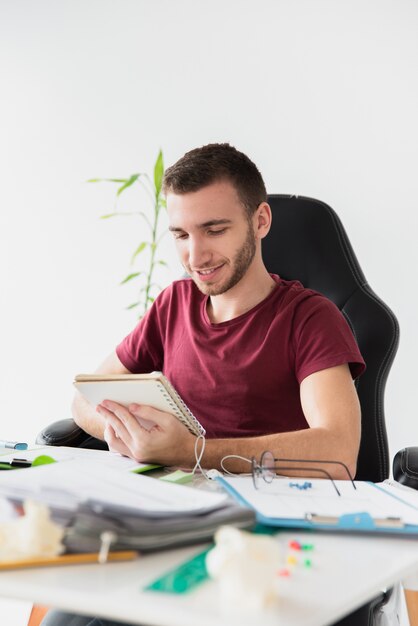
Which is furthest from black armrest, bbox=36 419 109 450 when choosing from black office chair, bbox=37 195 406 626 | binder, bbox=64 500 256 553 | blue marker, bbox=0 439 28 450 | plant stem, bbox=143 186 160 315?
plant stem, bbox=143 186 160 315

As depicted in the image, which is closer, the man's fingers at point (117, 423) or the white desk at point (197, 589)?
the white desk at point (197, 589)

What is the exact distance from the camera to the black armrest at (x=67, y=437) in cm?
160

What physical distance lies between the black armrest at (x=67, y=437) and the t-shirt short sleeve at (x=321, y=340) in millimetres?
479

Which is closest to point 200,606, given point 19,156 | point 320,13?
point 320,13

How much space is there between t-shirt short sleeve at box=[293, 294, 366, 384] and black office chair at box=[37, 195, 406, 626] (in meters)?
0.12

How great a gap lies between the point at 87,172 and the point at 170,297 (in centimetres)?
168

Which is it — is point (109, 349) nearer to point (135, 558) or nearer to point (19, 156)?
point (19, 156)

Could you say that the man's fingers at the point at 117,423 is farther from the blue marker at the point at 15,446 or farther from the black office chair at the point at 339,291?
the black office chair at the point at 339,291

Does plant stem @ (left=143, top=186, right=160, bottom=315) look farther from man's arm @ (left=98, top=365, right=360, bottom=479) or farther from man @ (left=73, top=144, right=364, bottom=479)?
man's arm @ (left=98, top=365, right=360, bottom=479)

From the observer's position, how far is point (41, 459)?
48.0 inches

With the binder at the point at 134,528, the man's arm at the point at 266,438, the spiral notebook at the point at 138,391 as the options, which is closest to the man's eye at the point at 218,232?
the man's arm at the point at 266,438

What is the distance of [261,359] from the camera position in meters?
1.59

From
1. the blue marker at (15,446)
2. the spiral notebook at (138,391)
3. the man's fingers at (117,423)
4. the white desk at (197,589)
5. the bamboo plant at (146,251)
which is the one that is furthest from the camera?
the bamboo plant at (146,251)

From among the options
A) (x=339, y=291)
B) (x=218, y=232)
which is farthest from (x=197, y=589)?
(x=339, y=291)
